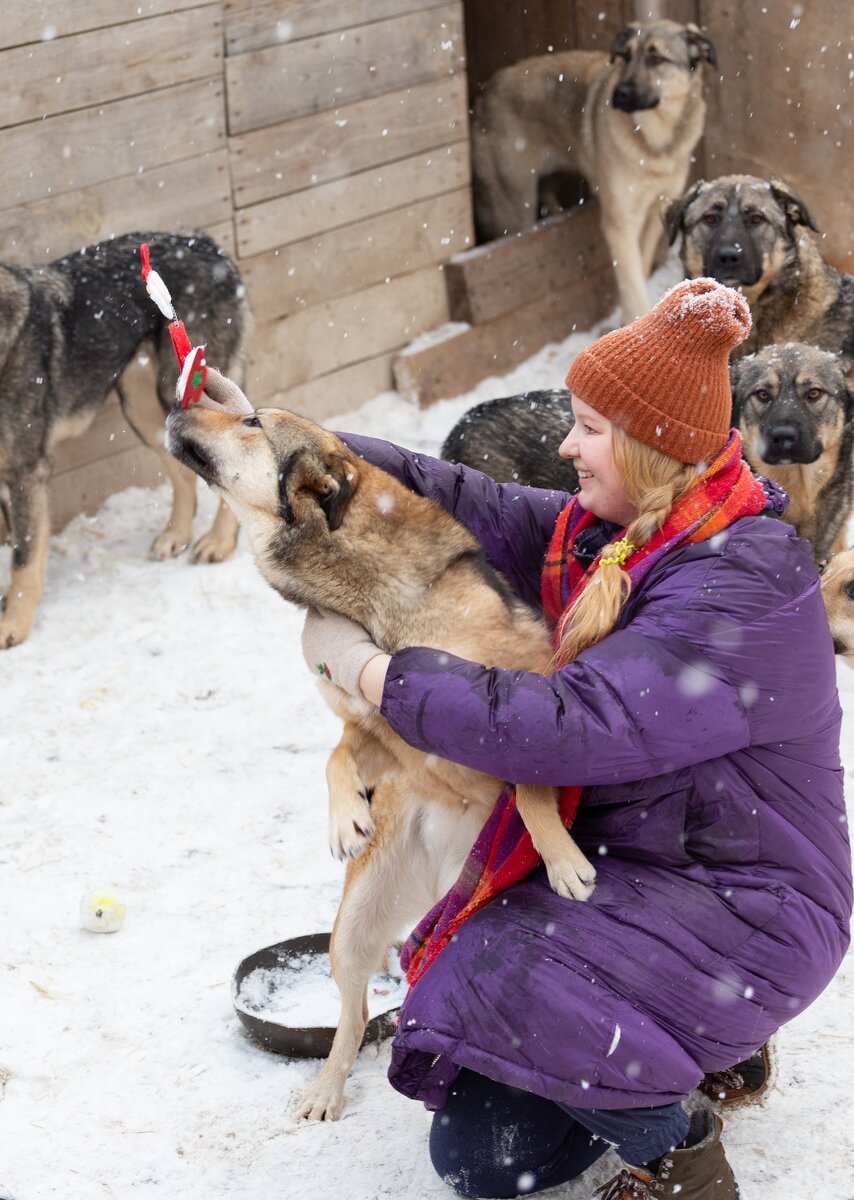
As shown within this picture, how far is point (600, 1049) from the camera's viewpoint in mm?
2322

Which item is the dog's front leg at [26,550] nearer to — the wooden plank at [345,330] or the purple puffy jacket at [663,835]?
the wooden plank at [345,330]

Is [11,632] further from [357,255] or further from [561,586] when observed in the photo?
[561,586]

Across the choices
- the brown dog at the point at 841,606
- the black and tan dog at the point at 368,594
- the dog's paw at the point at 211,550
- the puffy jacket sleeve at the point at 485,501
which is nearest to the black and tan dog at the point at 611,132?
the dog's paw at the point at 211,550

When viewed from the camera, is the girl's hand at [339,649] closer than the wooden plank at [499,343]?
Yes

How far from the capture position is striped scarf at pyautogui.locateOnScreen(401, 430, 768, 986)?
2506 mm

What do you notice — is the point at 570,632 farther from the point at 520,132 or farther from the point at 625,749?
the point at 520,132

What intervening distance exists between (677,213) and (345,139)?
1817 millimetres

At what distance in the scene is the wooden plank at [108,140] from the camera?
5.64m

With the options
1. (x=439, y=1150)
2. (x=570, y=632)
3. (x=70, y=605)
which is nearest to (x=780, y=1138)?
(x=439, y=1150)

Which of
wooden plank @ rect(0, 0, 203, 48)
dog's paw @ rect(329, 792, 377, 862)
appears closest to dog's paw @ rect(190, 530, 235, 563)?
wooden plank @ rect(0, 0, 203, 48)

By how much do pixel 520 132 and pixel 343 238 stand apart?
201 cm

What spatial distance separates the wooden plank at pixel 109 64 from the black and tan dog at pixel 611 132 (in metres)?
A: 2.66

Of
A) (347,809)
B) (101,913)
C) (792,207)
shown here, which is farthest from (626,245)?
(347,809)

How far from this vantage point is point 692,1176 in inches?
97.8
